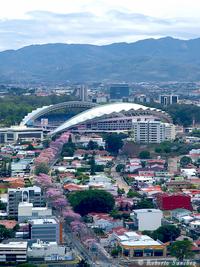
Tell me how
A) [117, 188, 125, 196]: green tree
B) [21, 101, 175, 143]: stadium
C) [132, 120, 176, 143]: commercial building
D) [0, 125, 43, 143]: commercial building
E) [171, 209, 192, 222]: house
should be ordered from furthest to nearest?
[0, 125, 43, 143]: commercial building → [21, 101, 175, 143]: stadium → [132, 120, 176, 143]: commercial building → [117, 188, 125, 196]: green tree → [171, 209, 192, 222]: house

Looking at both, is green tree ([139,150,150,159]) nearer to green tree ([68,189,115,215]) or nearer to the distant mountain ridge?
green tree ([68,189,115,215])

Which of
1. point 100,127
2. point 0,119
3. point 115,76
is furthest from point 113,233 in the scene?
point 115,76

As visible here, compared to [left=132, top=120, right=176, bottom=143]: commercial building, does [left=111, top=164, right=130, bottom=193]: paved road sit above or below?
below

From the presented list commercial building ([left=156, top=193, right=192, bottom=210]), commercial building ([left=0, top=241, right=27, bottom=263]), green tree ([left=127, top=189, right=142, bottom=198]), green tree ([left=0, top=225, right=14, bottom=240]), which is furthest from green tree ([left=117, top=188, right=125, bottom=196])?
commercial building ([left=0, top=241, right=27, bottom=263])

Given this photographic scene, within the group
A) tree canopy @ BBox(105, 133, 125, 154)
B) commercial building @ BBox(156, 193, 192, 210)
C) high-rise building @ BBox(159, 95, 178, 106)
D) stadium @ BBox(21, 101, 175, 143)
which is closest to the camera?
commercial building @ BBox(156, 193, 192, 210)

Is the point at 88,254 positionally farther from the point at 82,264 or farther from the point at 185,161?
the point at 185,161

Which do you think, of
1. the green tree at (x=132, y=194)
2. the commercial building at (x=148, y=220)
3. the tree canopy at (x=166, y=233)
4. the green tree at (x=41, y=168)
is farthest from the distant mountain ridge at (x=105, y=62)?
the tree canopy at (x=166, y=233)

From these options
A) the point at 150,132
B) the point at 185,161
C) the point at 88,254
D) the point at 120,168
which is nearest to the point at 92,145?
the point at 150,132
